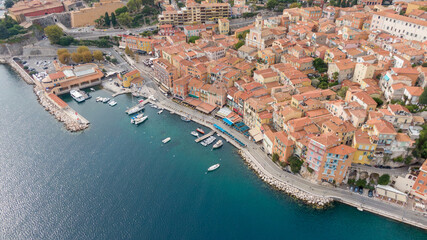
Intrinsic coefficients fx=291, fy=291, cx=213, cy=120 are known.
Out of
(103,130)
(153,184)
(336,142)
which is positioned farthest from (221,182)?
(103,130)

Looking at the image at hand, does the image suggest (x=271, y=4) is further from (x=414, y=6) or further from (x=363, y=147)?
(x=363, y=147)

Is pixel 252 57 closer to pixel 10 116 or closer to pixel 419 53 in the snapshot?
pixel 419 53

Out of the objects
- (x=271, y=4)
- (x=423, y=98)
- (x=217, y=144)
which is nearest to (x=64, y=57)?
(x=217, y=144)

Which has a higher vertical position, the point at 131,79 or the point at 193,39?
the point at 193,39

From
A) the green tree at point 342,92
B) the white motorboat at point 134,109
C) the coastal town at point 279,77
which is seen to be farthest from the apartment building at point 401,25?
the white motorboat at point 134,109

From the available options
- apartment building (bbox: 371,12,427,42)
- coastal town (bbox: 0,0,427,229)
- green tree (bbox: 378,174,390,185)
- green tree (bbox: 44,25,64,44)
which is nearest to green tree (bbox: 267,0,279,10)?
coastal town (bbox: 0,0,427,229)
